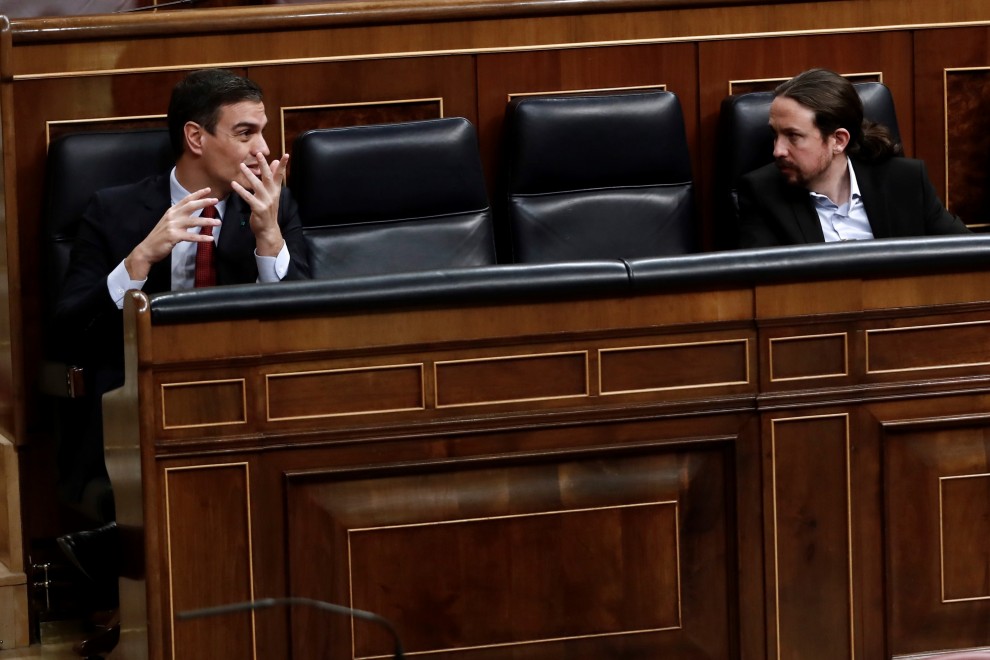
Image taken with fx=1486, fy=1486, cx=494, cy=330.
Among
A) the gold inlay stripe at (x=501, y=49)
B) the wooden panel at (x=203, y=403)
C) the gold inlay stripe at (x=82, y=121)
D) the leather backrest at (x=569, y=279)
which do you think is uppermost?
the gold inlay stripe at (x=501, y=49)

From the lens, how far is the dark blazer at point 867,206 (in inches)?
66.9

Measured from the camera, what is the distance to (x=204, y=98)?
1566 mm

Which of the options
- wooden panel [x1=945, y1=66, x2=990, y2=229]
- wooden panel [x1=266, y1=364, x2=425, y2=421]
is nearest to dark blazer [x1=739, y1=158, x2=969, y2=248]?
wooden panel [x1=945, y1=66, x2=990, y2=229]

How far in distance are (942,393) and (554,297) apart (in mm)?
355

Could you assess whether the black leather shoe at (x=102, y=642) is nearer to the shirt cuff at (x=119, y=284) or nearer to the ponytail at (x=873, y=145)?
the shirt cuff at (x=119, y=284)

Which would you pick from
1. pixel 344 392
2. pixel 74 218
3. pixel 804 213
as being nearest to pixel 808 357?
pixel 344 392

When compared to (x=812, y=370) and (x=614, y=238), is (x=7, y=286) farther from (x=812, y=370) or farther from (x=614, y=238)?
(x=812, y=370)

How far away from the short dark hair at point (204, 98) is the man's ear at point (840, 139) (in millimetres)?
661

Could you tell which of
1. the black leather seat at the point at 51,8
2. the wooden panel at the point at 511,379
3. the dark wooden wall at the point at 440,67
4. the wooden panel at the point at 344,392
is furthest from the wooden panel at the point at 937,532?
the black leather seat at the point at 51,8

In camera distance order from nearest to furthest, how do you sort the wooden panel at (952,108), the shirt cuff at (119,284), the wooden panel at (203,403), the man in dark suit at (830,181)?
the wooden panel at (203,403) → the shirt cuff at (119,284) → the man in dark suit at (830,181) → the wooden panel at (952,108)

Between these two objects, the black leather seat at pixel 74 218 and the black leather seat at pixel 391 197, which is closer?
the black leather seat at pixel 74 218

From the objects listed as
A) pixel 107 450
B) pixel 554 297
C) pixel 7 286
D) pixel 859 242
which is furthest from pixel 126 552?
pixel 859 242

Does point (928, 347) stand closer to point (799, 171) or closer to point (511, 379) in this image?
point (511, 379)

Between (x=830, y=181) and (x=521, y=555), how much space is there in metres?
0.75
